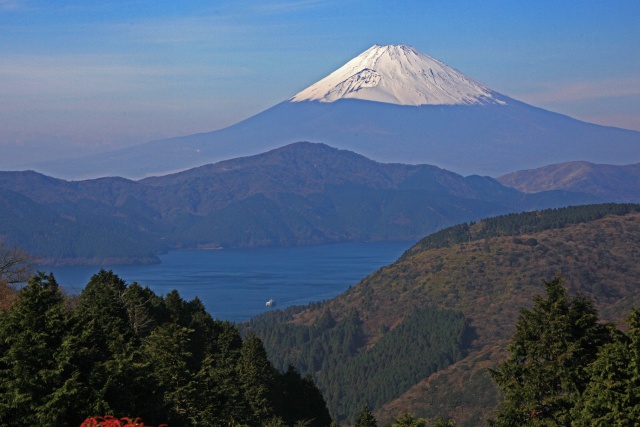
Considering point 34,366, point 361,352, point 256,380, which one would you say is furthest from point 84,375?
point 361,352

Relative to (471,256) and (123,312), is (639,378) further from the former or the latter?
(471,256)

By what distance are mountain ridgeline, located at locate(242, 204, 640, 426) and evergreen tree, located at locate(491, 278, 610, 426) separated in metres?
76.5

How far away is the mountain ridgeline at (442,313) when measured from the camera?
4830 inches

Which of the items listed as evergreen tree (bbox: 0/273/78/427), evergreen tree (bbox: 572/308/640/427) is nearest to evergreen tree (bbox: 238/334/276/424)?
evergreen tree (bbox: 0/273/78/427)

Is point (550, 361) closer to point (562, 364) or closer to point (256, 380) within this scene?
point (562, 364)

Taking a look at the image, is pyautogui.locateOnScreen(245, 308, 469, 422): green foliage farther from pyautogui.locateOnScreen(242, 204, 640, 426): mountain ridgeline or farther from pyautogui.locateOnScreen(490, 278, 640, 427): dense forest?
pyautogui.locateOnScreen(490, 278, 640, 427): dense forest

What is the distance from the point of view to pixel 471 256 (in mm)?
182500

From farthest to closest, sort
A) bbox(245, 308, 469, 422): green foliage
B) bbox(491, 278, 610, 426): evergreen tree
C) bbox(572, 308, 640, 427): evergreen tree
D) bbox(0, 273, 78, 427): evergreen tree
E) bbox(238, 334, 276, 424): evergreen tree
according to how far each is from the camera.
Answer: bbox(245, 308, 469, 422): green foliage → bbox(238, 334, 276, 424): evergreen tree → bbox(491, 278, 610, 426): evergreen tree → bbox(572, 308, 640, 427): evergreen tree → bbox(0, 273, 78, 427): evergreen tree

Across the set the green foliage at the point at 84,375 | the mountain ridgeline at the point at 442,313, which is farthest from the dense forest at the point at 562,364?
the mountain ridgeline at the point at 442,313

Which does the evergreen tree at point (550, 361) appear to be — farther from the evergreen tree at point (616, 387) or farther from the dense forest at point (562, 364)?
the evergreen tree at point (616, 387)

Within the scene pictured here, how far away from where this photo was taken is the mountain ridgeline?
403ft

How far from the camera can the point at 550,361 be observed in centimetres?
2495

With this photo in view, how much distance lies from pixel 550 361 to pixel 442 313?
132940 millimetres

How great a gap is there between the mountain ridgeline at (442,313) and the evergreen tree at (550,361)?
7651 cm
